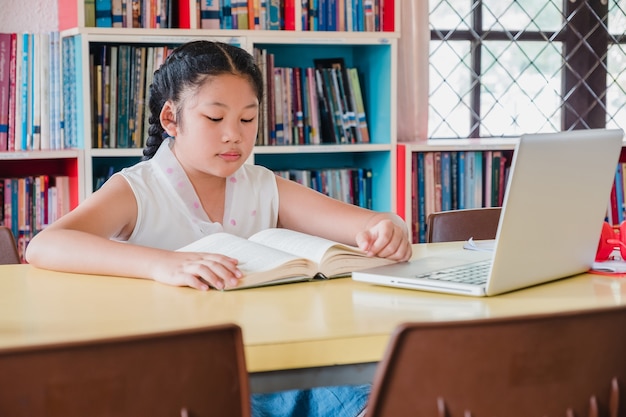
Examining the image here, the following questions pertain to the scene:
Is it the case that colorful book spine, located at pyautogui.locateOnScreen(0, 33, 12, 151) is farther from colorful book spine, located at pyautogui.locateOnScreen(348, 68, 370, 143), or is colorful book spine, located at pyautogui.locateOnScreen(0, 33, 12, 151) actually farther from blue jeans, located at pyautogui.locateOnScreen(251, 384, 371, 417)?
blue jeans, located at pyautogui.locateOnScreen(251, 384, 371, 417)

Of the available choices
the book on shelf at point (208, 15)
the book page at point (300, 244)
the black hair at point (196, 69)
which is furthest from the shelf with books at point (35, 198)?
the book page at point (300, 244)

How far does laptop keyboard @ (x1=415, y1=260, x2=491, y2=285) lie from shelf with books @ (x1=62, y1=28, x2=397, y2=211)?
154cm

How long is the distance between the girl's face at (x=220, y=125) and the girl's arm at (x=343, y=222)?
0.20 m

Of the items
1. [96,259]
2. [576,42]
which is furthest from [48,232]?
[576,42]

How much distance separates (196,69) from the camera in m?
1.83

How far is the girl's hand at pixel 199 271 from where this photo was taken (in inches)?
51.1

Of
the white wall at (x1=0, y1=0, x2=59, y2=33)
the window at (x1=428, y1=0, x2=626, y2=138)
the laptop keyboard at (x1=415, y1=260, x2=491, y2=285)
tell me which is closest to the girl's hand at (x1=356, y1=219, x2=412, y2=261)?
the laptop keyboard at (x1=415, y1=260, x2=491, y2=285)

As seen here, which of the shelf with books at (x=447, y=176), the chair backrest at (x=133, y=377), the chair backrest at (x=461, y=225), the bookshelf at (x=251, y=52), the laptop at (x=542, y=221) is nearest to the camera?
the chair backrest at (x=133, y=377)

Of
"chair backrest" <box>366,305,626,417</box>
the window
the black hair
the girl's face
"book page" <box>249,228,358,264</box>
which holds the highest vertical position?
the window

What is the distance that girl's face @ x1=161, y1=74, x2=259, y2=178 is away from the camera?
69.5 inches

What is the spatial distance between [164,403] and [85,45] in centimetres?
207

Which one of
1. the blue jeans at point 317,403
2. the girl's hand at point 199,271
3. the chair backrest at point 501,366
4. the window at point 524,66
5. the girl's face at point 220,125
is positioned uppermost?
the window at point 524,66

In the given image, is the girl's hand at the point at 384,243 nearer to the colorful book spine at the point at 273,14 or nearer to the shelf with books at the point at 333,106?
the shelf with books at the point at 333,106

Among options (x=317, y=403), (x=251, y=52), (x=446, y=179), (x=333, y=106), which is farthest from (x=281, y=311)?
(x=446, y=179)
